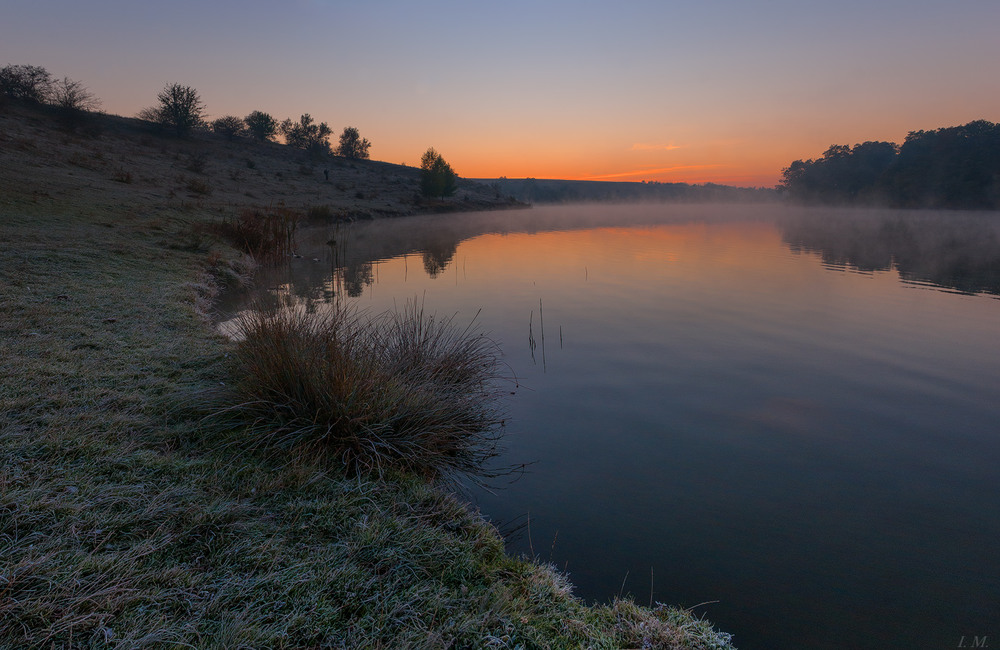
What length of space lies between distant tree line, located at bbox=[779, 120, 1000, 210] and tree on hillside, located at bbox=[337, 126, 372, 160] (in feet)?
269

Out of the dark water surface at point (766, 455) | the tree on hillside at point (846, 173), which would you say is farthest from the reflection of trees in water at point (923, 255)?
the tree on hillside at point (846, 173)

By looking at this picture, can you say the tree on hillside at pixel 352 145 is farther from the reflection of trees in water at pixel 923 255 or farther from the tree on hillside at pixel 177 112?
the reflection of trees in water at pixel 923 255

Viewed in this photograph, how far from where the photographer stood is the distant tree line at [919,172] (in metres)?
64.9

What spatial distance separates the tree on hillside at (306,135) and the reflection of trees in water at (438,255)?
50.6 meters

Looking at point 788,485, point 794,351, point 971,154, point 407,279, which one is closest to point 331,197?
point 407,279

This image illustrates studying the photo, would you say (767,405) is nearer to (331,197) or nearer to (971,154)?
(331,197)

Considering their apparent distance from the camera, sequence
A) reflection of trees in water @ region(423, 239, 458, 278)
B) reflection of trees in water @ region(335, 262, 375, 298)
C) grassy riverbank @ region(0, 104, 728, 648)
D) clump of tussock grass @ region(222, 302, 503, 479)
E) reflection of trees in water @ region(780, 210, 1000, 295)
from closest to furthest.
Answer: grassy riverbank @ region(0, 104, 728, 648), clump of tussock grass @ region(222, 302, 503, 479), reflection of trees in water @ region(335, 262, 375, 298), reflection of trees in water @ region(780, 210, 1000, 295), reflection of trees in water @ region(423, 239, 458, 278)

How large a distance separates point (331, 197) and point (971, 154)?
8128 centimetres

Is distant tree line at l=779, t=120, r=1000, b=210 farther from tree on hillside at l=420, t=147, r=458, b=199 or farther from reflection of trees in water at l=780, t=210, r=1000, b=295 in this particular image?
tree on hillside at l=420, t=147, r=458, b=199

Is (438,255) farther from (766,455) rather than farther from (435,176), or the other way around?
(435,176)

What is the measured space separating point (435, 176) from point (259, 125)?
85.5ft

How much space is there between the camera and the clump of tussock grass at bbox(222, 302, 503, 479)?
360 centimetres

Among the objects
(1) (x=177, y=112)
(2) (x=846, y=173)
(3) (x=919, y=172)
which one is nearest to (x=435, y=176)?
(1) (x=177, y=112)

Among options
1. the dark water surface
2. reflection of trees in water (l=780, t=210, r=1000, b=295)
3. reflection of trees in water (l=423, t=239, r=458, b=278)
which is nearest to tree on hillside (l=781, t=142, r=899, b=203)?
reflection of trees in water (l=780, t=210, r=1000, b=295)
